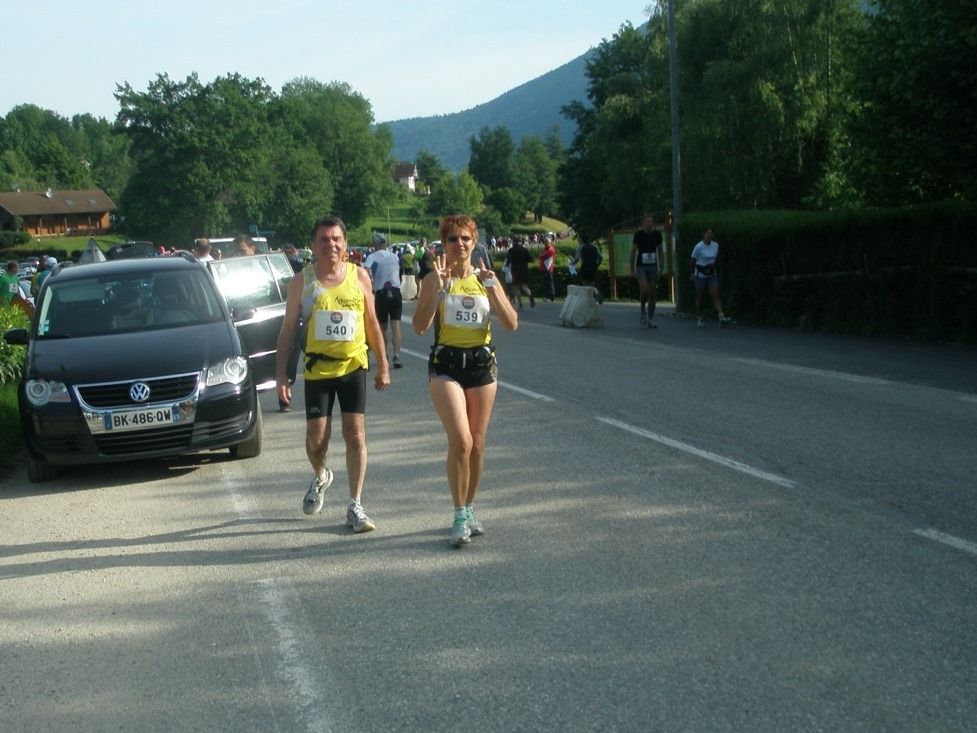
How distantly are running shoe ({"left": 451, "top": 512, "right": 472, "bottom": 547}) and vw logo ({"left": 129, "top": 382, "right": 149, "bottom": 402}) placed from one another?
3.44 metres

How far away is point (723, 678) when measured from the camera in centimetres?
452

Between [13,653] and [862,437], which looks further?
[862,437]

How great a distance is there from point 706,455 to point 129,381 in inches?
172

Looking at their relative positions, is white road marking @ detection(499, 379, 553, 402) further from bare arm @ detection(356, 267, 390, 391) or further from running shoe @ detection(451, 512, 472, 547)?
running shoe @ detection(451, 512, 472, 547)

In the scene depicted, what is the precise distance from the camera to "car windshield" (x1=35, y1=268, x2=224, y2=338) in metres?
10.3

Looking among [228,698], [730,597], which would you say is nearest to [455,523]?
[730,597]

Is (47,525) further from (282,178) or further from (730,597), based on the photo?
(282,178)

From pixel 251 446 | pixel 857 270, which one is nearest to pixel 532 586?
pixel 251 446

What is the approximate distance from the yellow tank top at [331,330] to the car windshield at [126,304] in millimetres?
3208

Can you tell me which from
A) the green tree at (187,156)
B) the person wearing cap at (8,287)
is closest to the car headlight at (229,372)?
the person wearing cap at (8,287)

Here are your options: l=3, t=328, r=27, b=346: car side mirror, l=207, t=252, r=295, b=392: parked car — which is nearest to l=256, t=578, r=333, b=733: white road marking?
l=3, t=328, r=27, b=346: car side mirror

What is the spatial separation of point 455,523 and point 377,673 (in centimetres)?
199

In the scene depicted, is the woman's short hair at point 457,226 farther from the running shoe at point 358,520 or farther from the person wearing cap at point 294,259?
the person wearing cap at point 294,259

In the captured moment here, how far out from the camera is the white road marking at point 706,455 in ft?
26.4
